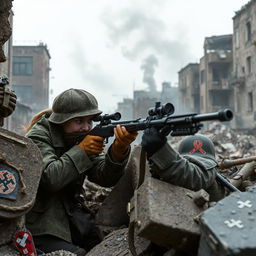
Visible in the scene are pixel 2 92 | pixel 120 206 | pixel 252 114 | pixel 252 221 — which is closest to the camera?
pixel 252 221

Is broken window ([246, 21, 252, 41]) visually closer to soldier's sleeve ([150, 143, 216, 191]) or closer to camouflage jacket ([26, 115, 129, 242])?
camouflage jacket ([26, 115, 129, 242])

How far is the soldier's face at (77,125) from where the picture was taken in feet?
11.9

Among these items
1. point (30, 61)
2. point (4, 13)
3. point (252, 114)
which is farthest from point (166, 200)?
point (30, 61)

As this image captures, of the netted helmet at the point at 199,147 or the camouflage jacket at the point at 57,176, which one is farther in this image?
the netted helmet at the point at 199,147

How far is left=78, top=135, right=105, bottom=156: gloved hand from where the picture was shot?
133 inches

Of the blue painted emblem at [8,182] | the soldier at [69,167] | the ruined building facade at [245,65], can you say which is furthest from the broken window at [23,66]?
the blue painted emblem at [8,182]

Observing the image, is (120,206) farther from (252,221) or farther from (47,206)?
(252,221)

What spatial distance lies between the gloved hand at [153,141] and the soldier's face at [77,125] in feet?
3.39

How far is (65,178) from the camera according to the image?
3229 mm

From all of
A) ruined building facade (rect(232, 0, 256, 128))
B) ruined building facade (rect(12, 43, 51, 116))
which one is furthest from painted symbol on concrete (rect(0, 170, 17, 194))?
ruined building facade (rect(12, 43, 51, 116))

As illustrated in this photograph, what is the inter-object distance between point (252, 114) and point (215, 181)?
2946 centimetres

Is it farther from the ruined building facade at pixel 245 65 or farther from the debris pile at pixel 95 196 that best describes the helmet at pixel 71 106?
the ruined building facade at pixel 245 65

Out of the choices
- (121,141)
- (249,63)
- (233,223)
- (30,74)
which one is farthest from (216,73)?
(233,223)

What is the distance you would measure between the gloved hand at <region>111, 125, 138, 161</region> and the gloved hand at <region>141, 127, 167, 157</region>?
45 cm
